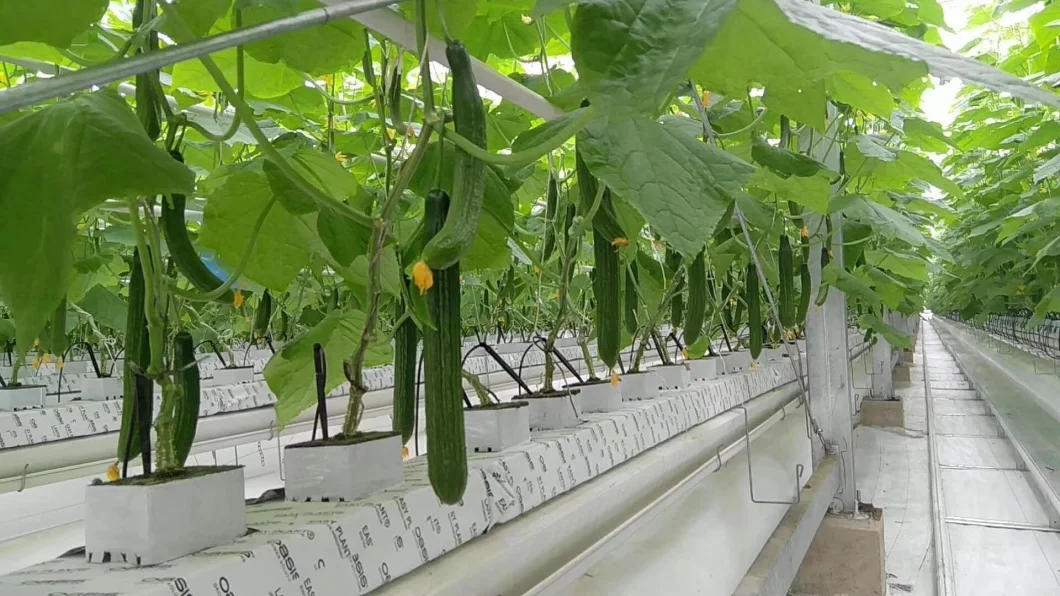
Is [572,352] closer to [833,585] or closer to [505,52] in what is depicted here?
[833,585]

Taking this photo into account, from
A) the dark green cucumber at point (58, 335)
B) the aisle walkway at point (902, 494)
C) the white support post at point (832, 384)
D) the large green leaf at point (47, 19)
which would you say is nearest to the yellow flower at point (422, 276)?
the large green leaf at point (47, 19)

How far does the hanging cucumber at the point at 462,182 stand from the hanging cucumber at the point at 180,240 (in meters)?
0.25

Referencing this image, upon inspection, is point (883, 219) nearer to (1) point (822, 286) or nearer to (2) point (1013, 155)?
(1) point (822, 286)

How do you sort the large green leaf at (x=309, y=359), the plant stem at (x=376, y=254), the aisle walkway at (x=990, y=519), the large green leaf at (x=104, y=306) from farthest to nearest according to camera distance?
the aisle walkway at (x=990, y=519), the large green leaf at (x=104, y=306), the large green leaf at (x=309, y=359), the plant stem at (x=376, y=254)

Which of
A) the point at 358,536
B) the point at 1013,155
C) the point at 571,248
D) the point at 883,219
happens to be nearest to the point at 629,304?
the point at 571,248

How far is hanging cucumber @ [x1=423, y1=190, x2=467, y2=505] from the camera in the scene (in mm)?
537

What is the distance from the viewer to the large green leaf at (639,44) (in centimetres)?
35

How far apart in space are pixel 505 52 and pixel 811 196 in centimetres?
54

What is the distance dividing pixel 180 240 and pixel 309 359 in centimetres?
36

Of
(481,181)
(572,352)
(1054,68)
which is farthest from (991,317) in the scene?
(481,181)

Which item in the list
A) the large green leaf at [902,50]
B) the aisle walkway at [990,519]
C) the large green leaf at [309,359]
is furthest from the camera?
the aisle walkway at [990,519]

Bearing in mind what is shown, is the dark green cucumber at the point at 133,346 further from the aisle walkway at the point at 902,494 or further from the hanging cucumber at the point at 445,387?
the aisle walkway at the point at 902,494

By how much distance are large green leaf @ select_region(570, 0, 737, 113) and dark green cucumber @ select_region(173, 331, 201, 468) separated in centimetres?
55

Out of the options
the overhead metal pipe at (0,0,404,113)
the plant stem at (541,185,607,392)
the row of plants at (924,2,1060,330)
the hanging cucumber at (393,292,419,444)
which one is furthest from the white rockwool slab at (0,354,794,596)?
the row of plants at (924,2,1060,330)
